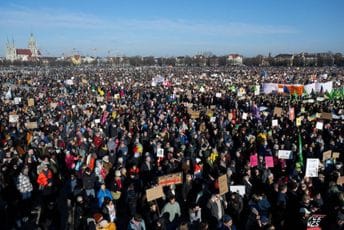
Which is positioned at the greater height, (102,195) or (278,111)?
(278,111)

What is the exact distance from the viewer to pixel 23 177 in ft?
31.2

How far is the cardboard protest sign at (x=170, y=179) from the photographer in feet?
29.5

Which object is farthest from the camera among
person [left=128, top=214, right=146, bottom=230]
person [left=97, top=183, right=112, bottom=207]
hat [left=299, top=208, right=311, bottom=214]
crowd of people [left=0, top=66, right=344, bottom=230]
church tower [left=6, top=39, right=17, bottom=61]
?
church tower [left=6, top=39, right=17, bottom=61]

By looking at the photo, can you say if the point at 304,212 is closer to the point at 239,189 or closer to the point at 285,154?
the point at 239,189

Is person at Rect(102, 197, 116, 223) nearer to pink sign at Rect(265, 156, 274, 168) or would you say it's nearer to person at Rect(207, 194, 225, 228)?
person at Rect(207, 194, 225, 228)

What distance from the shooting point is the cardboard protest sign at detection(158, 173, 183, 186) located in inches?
354

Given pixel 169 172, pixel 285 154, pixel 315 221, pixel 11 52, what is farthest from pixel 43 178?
pixel 11 52

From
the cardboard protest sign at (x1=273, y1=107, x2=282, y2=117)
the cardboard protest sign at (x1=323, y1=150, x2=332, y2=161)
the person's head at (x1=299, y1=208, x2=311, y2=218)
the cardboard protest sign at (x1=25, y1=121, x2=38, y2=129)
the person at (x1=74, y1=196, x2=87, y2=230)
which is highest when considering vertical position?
the cardboard protest sign at (x1=273, y1=107, x2=282, y2=117)

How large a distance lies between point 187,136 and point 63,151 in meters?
4.70

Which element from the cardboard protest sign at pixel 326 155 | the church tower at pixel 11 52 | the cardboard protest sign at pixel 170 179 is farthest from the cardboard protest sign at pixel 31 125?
the church tower at pixel 11 52

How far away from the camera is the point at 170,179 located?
30.0 feet

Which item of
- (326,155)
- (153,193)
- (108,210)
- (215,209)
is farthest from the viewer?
(326,155)

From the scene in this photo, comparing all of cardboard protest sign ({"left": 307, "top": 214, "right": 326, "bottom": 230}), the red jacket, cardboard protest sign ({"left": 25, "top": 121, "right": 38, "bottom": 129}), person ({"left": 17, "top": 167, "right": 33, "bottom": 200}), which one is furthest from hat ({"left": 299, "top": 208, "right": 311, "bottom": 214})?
cardboard protest sign ({"left": 25, "top": 121, "right": 38, "bottom": 129})

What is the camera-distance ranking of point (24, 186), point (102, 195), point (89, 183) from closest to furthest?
point (102, 195) → point (89, 183) → point (24, 186)
